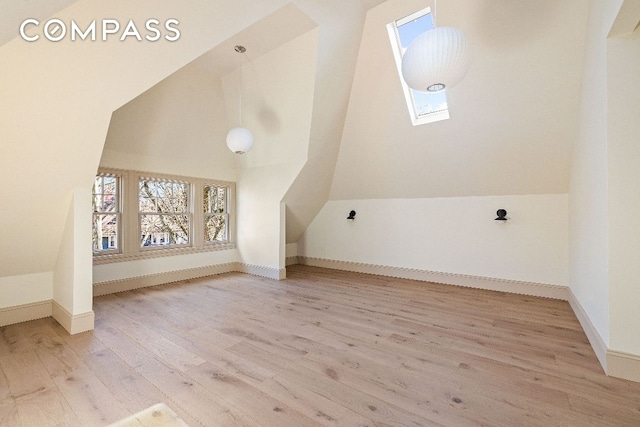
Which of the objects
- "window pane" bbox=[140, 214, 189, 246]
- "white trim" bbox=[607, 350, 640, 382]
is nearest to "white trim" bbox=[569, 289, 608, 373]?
"white trim" bbox=[607, 350, 640, 382]

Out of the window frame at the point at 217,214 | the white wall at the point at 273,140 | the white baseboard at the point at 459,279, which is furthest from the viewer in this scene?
the window frame at the point at 217,214

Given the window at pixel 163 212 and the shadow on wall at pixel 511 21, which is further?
the window at pixel 163 212

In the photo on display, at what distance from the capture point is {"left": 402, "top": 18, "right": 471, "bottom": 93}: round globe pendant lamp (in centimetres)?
183

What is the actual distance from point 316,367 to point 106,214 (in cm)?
367

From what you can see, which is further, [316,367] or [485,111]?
[485,111]

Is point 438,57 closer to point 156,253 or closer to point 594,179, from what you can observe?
point 594,179

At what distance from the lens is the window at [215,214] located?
16.8 feet

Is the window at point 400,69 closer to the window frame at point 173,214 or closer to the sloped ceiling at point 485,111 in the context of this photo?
the sloped ceiling at point 485,111

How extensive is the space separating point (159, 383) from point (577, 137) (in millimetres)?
4593

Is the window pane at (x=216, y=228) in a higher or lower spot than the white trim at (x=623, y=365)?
higher

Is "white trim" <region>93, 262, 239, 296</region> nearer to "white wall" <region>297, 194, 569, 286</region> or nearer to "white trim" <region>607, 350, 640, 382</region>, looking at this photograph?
"white wall" <region>297, 194, 569, 286</region>

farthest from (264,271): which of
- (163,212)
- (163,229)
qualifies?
(163,212)

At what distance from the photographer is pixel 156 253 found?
14.2 feet

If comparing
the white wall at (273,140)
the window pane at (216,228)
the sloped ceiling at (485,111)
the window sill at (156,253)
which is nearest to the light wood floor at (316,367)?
the window sill at (156,253)
